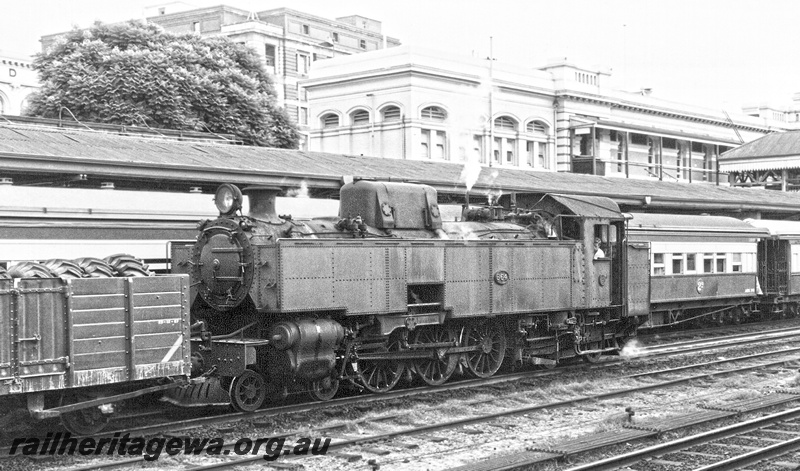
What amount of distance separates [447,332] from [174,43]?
24811 mm

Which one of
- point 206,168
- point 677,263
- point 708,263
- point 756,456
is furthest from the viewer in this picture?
point 708,263

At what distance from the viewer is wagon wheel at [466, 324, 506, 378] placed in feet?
52.0

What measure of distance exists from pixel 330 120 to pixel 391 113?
14.7 feet

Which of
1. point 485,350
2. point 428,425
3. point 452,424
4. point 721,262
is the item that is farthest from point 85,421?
point 721,262

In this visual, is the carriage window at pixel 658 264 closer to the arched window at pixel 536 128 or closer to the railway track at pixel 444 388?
the railway track at pixel 444 388

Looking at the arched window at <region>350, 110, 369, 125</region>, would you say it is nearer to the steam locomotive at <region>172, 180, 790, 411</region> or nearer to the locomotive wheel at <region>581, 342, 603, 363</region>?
the steam locomotive at <region>172, 180, 790, 411</region>

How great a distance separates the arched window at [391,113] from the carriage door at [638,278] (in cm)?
2320

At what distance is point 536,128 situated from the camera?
153ft

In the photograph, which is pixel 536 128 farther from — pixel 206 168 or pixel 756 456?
pixel 756 456

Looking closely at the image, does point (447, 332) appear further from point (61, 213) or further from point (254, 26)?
point (254, 26)

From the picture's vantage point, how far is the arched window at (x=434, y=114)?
40.8 meters

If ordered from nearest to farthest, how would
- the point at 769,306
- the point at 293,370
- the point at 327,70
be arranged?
the point at 293,370 < the point at 769,306 < the point at 327,70

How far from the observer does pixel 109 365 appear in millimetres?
10641

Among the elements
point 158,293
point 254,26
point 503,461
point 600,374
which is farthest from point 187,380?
point 254,26
